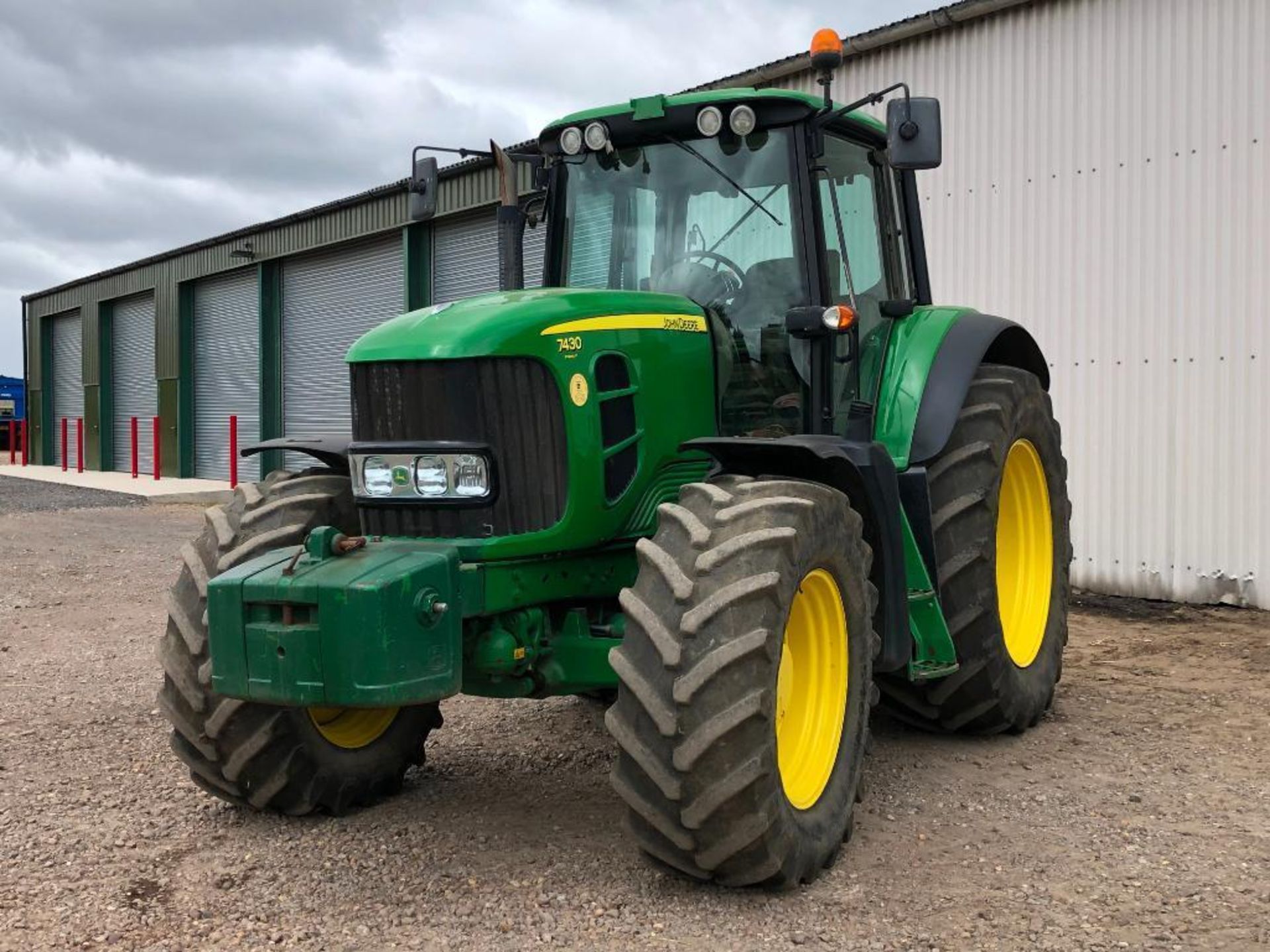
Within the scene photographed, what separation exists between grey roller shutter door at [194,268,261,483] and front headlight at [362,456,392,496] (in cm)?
1876

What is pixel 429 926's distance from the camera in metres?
3.56

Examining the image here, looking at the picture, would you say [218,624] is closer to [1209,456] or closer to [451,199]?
[1209,456]

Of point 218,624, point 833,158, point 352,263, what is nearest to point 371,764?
point 218,624

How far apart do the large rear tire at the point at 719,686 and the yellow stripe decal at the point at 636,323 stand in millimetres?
647

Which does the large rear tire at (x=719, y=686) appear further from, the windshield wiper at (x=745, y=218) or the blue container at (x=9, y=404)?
the blue container at (x=9, y=404)

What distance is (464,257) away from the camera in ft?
58.2

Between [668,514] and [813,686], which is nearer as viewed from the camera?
[668,514]

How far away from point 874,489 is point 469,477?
133 centimetres

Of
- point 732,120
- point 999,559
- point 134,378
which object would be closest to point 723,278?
point 732,120

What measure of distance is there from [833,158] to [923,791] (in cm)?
235

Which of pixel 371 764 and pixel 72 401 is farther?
pixel 72 401

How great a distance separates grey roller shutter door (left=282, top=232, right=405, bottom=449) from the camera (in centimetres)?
1973

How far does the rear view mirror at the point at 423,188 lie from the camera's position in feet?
17.6

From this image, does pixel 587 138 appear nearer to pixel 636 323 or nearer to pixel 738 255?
pixel 738 255
